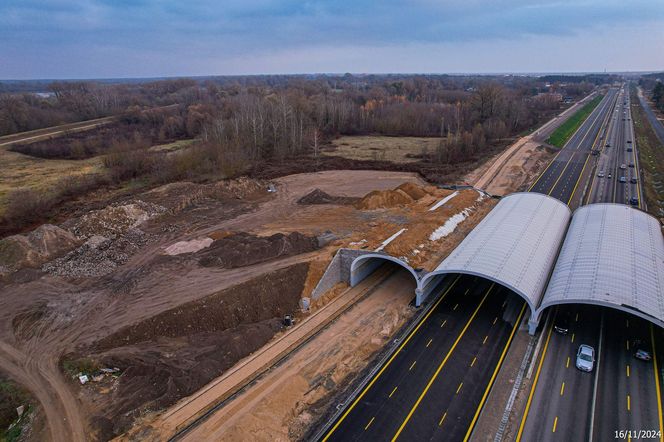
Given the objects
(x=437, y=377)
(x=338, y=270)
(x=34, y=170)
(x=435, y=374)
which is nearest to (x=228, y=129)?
(x=34, y=170)

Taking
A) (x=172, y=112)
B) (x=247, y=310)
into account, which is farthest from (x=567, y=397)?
(x=172, y=112)

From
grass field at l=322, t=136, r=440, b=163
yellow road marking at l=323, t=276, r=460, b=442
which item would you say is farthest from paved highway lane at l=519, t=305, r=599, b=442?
grass field at l=322, t=136, r=440, b=163

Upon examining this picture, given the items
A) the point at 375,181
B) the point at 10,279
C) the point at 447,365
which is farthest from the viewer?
the point at 375,181

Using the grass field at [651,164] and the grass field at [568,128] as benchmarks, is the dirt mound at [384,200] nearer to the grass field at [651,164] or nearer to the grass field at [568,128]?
the grass field at [651,164]

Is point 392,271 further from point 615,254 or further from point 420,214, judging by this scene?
point 615,254

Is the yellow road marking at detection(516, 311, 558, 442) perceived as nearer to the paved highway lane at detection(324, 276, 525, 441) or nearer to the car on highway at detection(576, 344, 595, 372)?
the car on highway at detection(576, 344, 595, 372)

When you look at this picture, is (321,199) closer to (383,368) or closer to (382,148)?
(383,368)


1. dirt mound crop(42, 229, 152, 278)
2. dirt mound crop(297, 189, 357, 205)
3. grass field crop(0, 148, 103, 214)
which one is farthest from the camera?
grass field crop(0, 148, 103, 214)
